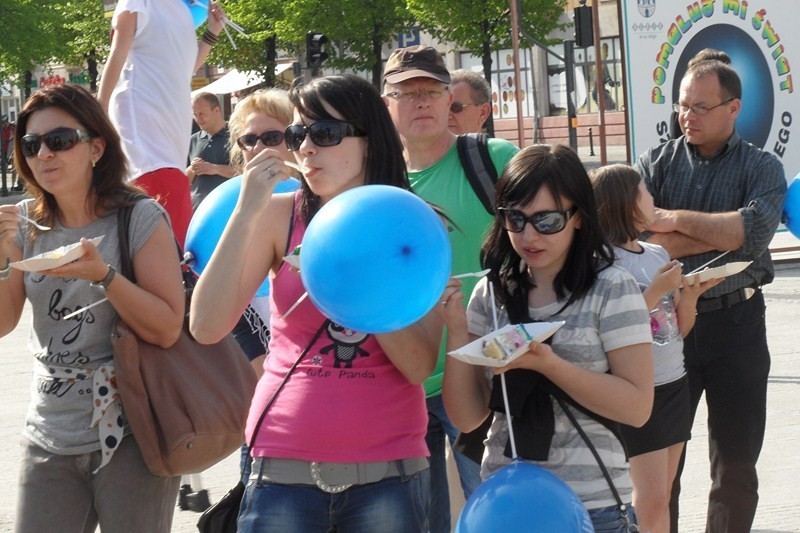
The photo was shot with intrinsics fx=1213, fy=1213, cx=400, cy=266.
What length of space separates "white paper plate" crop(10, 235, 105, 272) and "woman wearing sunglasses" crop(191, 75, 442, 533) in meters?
0.35

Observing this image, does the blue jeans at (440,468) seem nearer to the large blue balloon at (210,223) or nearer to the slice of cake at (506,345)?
the large blue balloon at (210,223)

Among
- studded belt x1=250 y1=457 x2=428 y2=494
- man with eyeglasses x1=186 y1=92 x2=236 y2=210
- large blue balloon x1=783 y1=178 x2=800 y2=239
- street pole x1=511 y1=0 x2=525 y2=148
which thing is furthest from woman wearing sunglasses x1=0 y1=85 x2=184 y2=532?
street pole x1=511 y1=0 x2=525 y2=148

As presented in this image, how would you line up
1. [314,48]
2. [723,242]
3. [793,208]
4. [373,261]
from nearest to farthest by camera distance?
1. [373,261]
2. [723,242]
3. [793,208]
4. [314,48]

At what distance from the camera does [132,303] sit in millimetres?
3451

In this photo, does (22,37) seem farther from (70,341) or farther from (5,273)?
(70,341)

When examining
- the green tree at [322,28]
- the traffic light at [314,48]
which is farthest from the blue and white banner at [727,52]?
the green tree at [322,28]

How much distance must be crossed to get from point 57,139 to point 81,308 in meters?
0.53

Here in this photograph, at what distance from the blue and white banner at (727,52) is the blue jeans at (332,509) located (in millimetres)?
10567

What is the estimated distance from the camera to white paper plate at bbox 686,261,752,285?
3.87 m

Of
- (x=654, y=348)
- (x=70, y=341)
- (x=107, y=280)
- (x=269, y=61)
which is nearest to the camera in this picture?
(x=107, y=280)

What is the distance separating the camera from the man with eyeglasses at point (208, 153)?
32.1ft

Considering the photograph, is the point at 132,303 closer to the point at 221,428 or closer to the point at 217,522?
the point at 221,428

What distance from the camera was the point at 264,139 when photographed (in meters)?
5.21

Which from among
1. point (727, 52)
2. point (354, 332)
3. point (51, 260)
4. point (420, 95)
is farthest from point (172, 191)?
point (727, 52)
